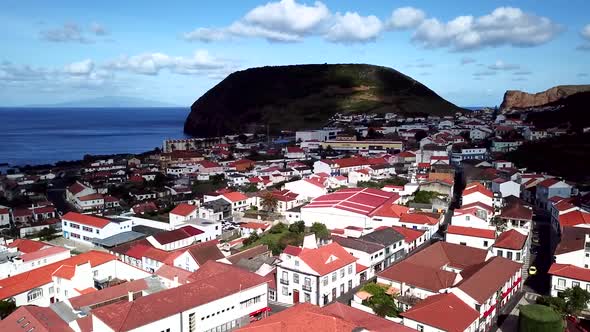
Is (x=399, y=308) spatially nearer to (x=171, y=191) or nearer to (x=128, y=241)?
(x=128, y=241)

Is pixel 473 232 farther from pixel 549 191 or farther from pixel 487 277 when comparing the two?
pixel 549 191

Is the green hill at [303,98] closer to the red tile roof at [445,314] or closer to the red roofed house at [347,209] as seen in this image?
the red roofed house at [347,209]

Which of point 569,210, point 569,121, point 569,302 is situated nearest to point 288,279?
point 569,302

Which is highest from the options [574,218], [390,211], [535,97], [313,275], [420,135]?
[535,97]

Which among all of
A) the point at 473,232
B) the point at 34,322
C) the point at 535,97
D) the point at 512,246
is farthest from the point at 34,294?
the point at 535,97

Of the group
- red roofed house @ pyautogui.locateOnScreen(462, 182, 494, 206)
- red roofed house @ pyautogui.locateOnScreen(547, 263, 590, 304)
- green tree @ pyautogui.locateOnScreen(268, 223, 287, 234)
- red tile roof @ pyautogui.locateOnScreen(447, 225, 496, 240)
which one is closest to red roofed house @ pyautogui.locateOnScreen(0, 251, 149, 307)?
green tree @ pyautogui.locateOnScreen(268, 223, 287, 234)
